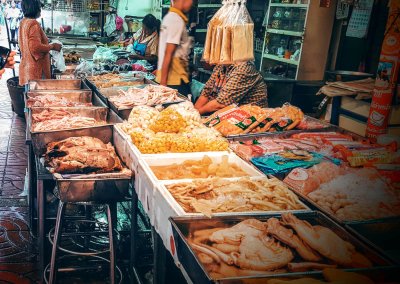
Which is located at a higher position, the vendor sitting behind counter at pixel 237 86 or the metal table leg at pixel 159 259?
the vendor sitting behind counter at pixel 237 86

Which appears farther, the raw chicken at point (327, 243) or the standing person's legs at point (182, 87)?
the standing person's legs at point (182, 87)

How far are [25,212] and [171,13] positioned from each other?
298 cm

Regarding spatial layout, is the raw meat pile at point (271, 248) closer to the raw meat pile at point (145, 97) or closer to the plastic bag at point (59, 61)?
the raw meat pile at point (145, 97)

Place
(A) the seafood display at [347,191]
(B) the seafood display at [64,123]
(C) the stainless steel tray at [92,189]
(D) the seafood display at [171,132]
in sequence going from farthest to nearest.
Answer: (B) the seafood display at [64,123]
(D) the seafood display at [171,132]
(C) the stainless steel tray at [92,189]
(A) the seafood display at [347,191]

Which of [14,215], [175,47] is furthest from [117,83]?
[14,215]

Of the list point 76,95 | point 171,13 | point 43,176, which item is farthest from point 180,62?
point 43,176

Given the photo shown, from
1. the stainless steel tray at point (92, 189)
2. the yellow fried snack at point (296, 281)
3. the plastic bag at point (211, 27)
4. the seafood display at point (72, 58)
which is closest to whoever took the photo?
the yellow fried snack at point (296, 281)

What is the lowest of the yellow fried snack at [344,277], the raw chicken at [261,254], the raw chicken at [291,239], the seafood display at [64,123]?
the seafood display at [64,123]

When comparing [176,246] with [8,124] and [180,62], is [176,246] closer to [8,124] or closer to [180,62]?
[180,62]

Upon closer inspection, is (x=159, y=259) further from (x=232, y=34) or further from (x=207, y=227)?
(x=232, y=34)

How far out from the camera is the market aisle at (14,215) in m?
3.80

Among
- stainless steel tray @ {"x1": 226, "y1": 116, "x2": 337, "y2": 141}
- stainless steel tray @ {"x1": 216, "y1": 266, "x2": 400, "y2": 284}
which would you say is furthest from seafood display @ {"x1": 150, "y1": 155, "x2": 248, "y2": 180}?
stainless steel tray @ {"x1": 216, "y1": 266, "x2": 400, "y2": 284}

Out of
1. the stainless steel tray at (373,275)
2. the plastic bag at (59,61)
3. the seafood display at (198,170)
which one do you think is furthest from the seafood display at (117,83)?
the stainless steel tray at (373,275)

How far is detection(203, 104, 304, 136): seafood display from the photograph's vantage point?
3.77 m
